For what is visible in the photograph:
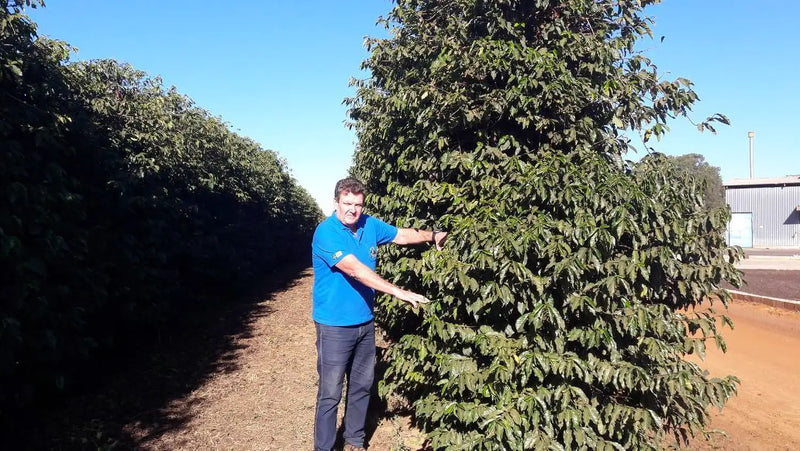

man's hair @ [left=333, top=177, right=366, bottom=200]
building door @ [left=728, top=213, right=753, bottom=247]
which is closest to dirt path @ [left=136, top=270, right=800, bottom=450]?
man's hair @ [left=333, top=177, right=366, bottom=200]

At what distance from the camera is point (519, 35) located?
11.9ft

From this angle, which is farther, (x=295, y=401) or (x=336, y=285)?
(x=295, y=401)

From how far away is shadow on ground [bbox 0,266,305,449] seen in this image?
3.61 meters

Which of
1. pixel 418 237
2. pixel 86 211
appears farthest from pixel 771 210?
pixel 86 211

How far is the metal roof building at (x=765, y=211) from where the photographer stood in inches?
1091

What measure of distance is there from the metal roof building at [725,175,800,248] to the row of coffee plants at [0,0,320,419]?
1188 inches

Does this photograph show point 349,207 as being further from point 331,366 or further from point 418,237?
point 331,366

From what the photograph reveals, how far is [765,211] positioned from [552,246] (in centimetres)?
3332

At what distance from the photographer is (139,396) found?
451cm

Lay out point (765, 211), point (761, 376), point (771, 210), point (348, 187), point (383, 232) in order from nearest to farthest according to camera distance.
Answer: point (348, 187)
point (383, 232)
point (761, 376)
point (771, 210)
point (765, 211)

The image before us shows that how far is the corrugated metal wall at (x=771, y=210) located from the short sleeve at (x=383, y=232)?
103ft

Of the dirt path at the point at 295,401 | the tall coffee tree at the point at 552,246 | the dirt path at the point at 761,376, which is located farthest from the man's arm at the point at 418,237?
the dirt path at the point at 761,376

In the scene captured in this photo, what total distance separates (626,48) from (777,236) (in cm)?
3216

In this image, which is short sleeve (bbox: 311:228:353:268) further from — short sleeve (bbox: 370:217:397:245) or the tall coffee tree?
the tall coffee tree
